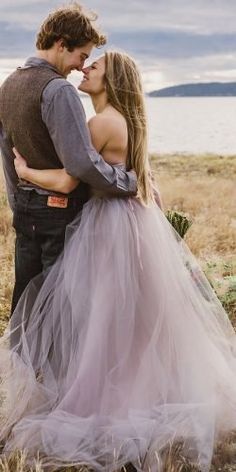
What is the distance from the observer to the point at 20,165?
4.16 m

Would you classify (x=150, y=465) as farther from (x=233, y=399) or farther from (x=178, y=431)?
(x=233, y=399)

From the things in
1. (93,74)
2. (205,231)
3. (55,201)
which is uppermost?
(93,74)

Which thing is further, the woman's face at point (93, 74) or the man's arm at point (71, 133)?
the woman's face at point (93, 74)

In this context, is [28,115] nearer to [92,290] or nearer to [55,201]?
[55,201]

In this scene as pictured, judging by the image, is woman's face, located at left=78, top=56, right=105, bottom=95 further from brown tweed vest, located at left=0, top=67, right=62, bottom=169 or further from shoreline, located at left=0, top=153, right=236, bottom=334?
shoreline, located at left=0, top=153, right=236, bottom=334

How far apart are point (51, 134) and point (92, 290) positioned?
0.96 meters

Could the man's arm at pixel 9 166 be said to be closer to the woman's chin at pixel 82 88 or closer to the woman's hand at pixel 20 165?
the woman's hand at pixel 20 165

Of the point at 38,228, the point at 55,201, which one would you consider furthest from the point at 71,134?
the point at 38,228

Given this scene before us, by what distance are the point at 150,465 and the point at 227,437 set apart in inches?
23.7

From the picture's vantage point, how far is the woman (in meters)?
4.00

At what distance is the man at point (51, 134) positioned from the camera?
3.78m

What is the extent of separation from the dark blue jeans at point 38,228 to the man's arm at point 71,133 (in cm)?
37

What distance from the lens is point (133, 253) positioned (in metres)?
4.28

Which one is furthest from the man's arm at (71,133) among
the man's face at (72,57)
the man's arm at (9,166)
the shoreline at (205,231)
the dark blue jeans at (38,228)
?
the shoreline at (205,231)
